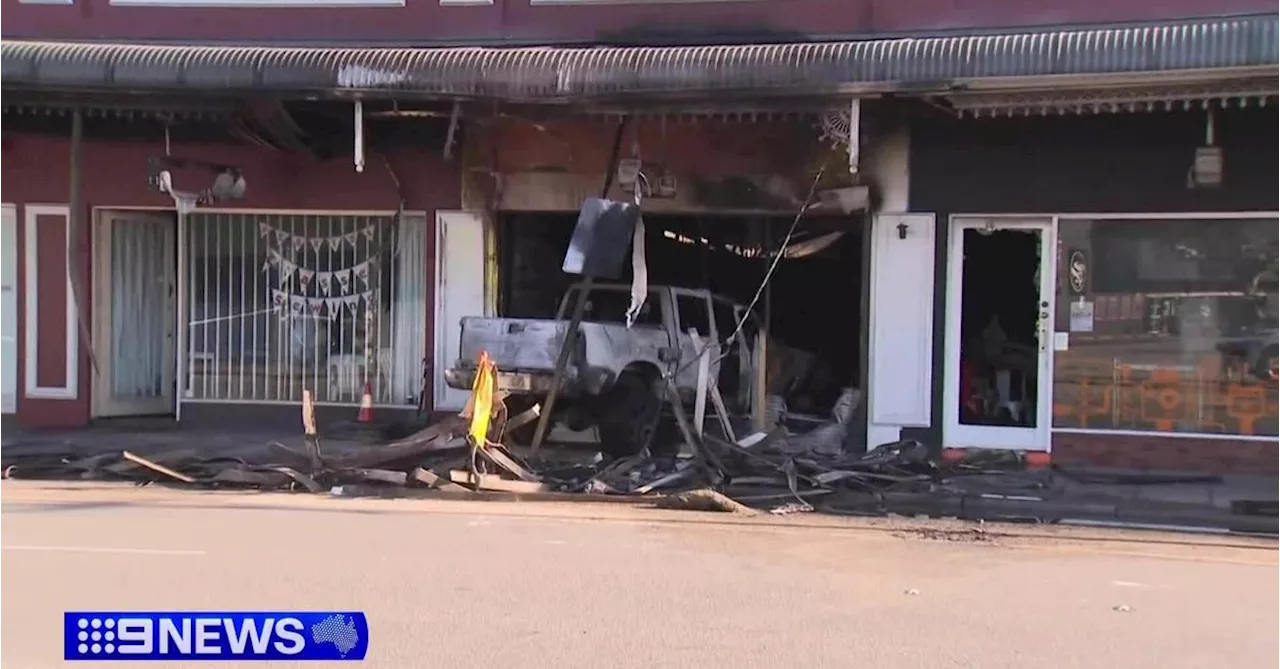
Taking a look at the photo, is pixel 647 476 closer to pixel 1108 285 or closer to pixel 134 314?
pixel 1108 285

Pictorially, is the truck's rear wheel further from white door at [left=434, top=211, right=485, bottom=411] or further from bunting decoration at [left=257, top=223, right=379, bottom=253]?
bunting decoration at [left=257, top=223, right=379, bottom=253]

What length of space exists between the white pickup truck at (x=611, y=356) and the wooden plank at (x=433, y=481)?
112 cm

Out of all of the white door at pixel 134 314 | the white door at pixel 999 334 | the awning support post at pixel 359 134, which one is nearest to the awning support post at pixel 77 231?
the white door at pixel 134 314

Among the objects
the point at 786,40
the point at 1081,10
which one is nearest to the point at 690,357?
the point at 786,40

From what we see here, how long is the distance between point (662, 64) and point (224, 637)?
8.47 metres

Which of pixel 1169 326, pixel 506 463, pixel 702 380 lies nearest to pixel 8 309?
pixel 506 463

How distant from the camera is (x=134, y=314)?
49.3ft

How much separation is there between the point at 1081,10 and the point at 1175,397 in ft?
13.2

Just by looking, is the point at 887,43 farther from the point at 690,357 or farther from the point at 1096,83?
the point at 690,357

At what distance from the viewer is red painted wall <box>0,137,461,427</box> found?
13.9m

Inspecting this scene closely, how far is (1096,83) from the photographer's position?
35.0ft

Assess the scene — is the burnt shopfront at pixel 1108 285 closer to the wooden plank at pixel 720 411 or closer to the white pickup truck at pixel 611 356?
the wooden plank at pixel 720 411

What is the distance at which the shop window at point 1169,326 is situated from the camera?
12.0 m

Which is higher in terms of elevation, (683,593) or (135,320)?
(135,320)
